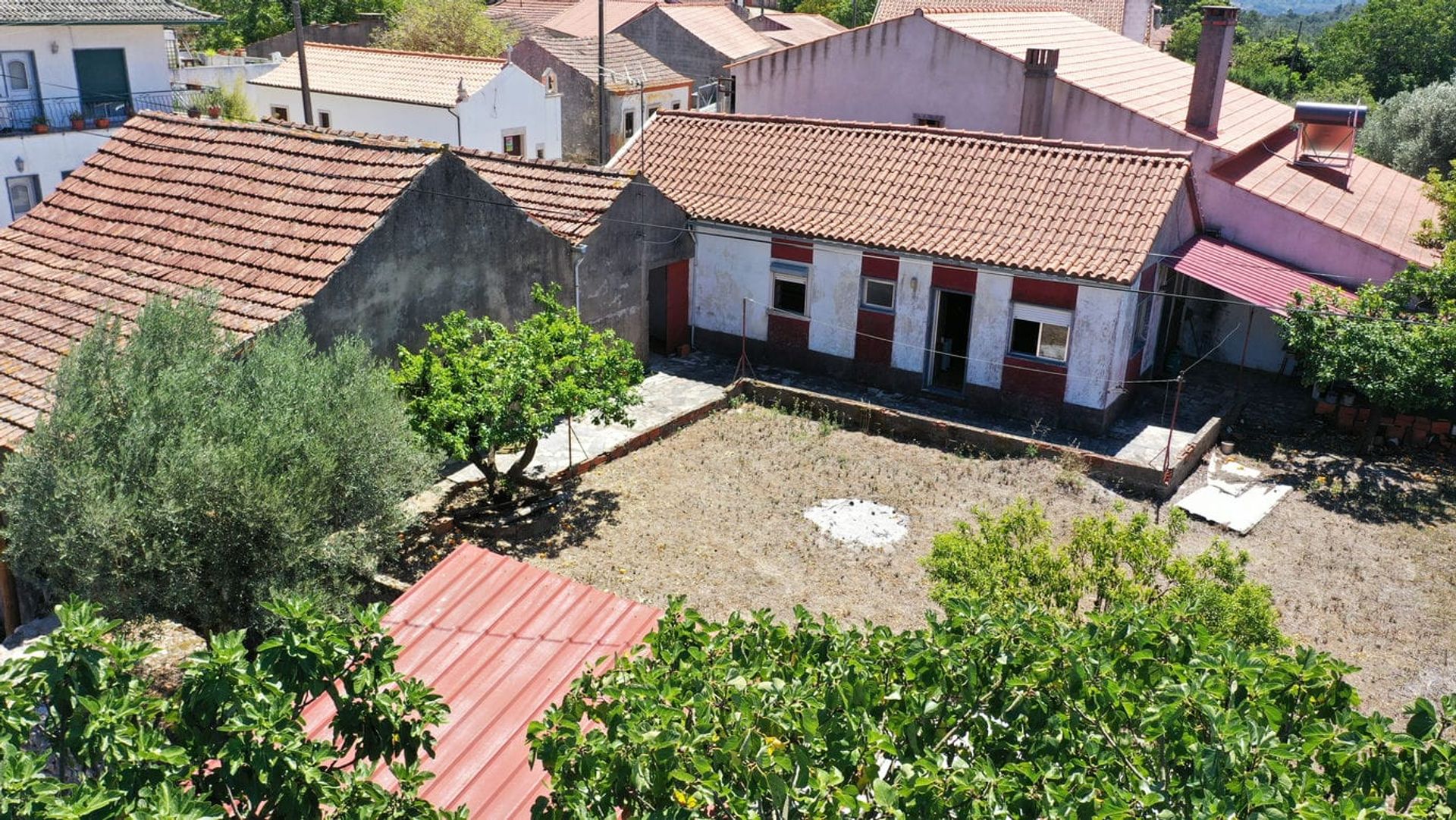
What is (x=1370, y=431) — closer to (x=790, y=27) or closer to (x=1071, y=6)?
(x=1071, y=6)

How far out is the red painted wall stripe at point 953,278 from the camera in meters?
18.4

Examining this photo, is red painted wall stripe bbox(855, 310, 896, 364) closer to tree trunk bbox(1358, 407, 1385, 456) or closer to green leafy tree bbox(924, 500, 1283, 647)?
tree trunk bbox(1358, 407, 1385, 456)

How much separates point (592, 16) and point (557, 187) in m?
35.8

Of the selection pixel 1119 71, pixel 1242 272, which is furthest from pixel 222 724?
pixel 1119 71

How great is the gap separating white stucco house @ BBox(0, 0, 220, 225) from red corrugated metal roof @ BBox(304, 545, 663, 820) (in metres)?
22.2

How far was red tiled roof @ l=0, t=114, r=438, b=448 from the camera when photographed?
41.9 feet

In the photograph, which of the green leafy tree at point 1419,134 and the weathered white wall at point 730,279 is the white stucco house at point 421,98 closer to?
the weathered white wall at point 730,279

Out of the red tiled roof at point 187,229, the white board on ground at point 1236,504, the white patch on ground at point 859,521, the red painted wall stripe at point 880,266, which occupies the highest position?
the red tiled roof at point 187,229

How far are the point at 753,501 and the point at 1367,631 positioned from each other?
774 centimetres

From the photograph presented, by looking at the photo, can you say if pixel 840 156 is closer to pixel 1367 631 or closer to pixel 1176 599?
pixel 1367 631

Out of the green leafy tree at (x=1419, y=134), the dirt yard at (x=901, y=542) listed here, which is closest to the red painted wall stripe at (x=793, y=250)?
the dirt yard at (x=901, y=542)

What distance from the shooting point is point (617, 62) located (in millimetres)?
41375

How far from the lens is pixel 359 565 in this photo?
10.5m

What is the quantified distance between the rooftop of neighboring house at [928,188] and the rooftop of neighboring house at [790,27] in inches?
1260
